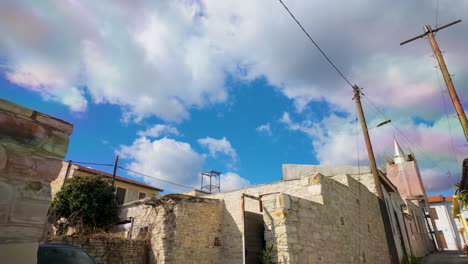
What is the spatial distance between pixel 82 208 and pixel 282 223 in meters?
13.2

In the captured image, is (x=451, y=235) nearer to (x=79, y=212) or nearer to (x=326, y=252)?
(x=326, y=252)

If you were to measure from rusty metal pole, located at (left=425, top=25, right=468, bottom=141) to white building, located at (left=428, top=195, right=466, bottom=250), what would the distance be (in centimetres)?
3404

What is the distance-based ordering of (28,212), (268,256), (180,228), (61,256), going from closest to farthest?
(28,212), (61,256), (268,256), (180,228)

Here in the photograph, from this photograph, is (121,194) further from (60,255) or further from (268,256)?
(268,256)

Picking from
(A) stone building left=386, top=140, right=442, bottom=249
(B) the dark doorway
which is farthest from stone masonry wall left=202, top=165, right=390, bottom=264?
(A) stone building left=386, top=140, right=442, bottom=249

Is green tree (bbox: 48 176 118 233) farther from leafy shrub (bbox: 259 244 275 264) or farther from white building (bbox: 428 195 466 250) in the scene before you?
white building (bbox: 428 195 466 250)

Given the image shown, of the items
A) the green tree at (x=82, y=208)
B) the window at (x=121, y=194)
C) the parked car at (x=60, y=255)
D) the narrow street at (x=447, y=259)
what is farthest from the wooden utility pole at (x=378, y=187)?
the window at (x=121, y=194)

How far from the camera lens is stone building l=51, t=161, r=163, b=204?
68.0 feet

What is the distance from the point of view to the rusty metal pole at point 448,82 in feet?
29.7

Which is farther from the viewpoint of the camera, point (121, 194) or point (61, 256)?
point (121, 194)

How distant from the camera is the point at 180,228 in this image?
1096 cm

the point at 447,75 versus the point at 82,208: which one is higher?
the point at 447,75

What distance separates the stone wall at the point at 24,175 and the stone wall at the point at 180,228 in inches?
391

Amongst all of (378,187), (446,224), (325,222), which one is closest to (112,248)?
(325,222)
